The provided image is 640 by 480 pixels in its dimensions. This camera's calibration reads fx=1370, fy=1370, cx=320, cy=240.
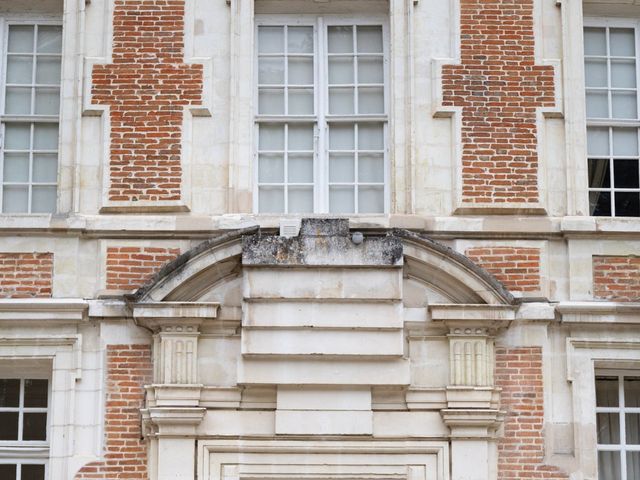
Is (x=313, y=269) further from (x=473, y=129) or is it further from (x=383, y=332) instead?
(x=473, y=129)

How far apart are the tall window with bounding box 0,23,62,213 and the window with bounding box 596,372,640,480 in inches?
201

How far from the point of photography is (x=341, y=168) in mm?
12258

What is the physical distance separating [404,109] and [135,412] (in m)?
3.49

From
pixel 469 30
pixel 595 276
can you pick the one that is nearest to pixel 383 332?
pixel 595 276

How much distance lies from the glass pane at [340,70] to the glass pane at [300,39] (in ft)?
0.79

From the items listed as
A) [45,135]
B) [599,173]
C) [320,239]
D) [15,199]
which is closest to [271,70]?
[320,239]

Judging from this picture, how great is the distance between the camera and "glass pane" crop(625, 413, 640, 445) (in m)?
11.8

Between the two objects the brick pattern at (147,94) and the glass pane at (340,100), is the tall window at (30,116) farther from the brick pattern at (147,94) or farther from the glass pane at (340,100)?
the glass pane at (340,100)

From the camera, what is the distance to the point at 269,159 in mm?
12250

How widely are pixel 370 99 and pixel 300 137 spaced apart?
2.37 feet

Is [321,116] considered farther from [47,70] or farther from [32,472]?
[32,472]

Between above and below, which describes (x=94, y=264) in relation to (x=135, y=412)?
above

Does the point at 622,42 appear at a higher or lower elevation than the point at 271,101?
higher

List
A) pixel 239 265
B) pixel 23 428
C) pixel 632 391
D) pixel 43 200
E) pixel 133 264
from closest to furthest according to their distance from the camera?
pixel 239 265 → pixel 133 264 → pixel 23 428 → pixel 632 391 → pixel 43 200
